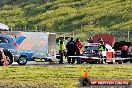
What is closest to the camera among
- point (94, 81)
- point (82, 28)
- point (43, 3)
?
point (94, 81)

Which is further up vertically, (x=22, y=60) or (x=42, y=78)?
(x=22, y=60)

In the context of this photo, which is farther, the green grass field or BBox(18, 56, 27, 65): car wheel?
BBox(18, 56, 27, 65): car wheel

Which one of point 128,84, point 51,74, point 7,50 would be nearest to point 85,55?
point 7,50

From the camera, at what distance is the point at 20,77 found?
22.7 meters

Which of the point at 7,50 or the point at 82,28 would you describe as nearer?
the point at 7,50

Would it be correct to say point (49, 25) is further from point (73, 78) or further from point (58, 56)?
point (73, 78)

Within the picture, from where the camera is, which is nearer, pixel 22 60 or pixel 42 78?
pixel 42 78

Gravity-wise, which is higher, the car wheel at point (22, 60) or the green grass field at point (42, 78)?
the car wheel at point (22, 60)

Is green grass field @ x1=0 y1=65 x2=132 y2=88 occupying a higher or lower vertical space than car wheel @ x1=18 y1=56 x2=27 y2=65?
lower

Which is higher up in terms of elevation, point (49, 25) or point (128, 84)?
point (49, 25)

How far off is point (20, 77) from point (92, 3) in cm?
7831

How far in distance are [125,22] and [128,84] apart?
227ft

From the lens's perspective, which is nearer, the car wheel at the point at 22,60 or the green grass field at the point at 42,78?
the green grass field at the point at 42,78

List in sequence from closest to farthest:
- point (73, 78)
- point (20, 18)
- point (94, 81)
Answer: point (94, 81) → point (73, 78) → point (20, 18)
